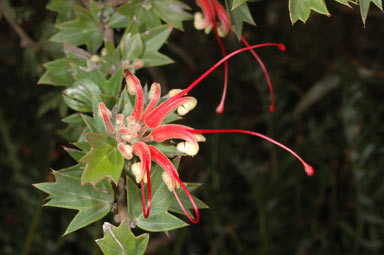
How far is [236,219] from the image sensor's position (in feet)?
5.98

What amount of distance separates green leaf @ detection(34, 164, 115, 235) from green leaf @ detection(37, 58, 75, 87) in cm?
21

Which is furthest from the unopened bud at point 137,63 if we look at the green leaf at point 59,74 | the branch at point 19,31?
the branch at point 19,31

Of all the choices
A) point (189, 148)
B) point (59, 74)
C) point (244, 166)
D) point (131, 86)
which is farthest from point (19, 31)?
point (244, 166)

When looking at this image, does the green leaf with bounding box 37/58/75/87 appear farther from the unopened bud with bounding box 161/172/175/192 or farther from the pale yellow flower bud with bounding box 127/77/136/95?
the unopened bud with bounding box 161/172/175/192

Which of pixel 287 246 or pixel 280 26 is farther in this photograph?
pixel 280 26

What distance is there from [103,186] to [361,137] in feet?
4.29

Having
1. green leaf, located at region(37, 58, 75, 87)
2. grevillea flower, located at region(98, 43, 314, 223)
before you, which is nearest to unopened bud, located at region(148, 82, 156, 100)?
grevillea flower, located at region(98, 43, 314, 223)

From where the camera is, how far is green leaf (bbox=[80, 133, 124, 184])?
67 cm

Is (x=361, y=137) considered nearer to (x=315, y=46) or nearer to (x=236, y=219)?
(x=236, y=219)

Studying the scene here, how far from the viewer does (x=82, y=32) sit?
0.92 metres

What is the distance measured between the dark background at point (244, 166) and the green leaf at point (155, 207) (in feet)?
2.51

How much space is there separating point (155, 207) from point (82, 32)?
38 centimetres

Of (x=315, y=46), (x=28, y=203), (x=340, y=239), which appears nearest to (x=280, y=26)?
(x=315, y=46)

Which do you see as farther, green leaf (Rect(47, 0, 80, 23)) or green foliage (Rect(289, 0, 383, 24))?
green leaf (Rect(47, 0, 80, 23))
